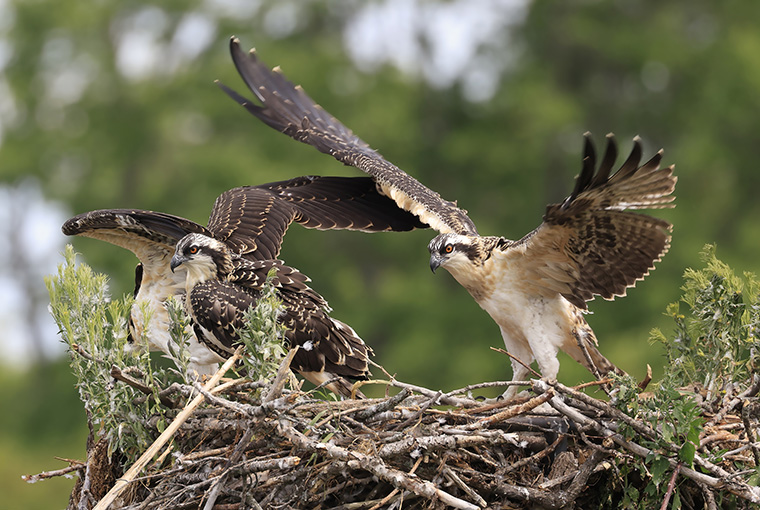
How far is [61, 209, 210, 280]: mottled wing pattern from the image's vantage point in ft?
22.9

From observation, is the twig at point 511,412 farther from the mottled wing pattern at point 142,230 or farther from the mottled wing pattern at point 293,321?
the mottled wing pattern at point 142,230

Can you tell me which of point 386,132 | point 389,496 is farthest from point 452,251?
point 386,132

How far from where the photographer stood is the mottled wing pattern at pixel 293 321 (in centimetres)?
671

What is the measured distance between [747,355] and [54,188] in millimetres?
19592

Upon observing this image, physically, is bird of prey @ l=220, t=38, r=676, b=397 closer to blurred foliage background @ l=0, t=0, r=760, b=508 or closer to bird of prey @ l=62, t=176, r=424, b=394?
bird of prey @ l=62, t=176, r=424, b=394

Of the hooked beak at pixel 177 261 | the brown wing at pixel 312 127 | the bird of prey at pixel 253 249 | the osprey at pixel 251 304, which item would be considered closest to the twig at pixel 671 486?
the osprey at pixel 251 304

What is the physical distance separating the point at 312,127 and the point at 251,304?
279cm

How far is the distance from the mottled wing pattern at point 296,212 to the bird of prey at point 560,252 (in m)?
0.23

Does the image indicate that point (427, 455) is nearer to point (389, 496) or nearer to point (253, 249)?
point (389, 496)

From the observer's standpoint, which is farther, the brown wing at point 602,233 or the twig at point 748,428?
the brown wing at point 602,233

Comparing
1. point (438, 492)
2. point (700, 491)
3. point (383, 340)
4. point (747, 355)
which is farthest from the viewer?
point (383, 340)

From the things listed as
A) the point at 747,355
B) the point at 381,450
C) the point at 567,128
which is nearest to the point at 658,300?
the point at 567,128

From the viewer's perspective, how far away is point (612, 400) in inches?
214

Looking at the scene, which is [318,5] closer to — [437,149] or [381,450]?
[437,149]
